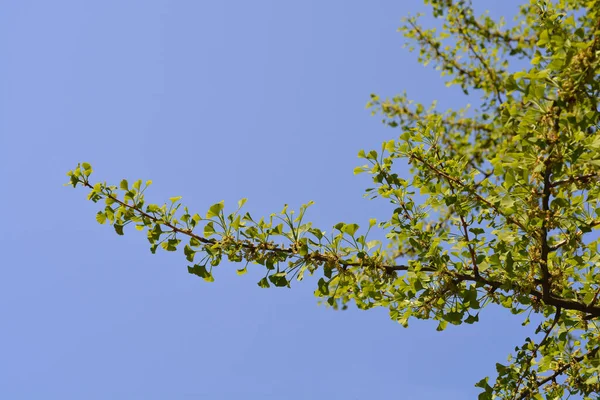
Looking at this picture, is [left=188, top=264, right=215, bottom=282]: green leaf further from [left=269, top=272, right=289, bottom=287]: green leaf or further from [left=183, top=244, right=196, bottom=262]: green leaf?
[left=269, top=272, right=289, bottom=287]: green leaf

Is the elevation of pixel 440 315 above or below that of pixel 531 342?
below

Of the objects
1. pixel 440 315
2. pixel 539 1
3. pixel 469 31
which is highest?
pixel 469 31

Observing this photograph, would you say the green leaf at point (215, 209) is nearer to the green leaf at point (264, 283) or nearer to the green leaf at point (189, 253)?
the green leaf at point (189, 253)

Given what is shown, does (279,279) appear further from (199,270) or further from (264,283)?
(199,270)

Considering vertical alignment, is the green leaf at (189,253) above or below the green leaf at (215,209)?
below

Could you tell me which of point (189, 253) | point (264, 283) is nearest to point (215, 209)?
point (189, 253)

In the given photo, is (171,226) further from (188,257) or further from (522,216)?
(522,216)

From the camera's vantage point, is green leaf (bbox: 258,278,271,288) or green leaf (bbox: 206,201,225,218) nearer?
green leaf (bbox: 206,201,225,218)

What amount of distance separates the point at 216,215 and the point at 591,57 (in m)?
2.32

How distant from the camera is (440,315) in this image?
3697 millimetres

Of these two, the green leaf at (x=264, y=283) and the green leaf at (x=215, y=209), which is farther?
the green leaf at (x=264, y=283)

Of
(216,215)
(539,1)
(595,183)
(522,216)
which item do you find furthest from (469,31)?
(216,215)

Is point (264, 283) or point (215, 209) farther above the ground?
point (215, 209)

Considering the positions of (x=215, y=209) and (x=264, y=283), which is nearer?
(x=215, y=209)
